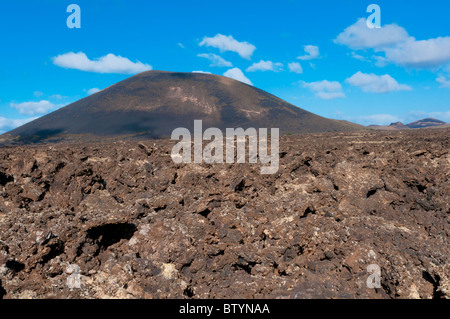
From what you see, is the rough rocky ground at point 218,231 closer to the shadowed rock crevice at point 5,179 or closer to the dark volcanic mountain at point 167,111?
the shadowed rock crevice at point 5,179

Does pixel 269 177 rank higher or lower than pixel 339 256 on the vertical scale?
higher

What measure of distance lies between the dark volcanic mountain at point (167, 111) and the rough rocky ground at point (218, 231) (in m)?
37.4

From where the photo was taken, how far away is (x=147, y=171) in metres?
6.79

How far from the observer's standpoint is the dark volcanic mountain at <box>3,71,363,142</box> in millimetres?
48812

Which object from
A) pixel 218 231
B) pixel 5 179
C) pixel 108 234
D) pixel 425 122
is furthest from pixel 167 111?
pixel 425 122

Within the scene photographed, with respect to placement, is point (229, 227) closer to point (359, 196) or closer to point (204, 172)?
point (204, 172)

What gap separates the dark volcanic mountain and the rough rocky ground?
123 feet

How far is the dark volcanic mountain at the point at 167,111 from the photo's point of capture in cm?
4881

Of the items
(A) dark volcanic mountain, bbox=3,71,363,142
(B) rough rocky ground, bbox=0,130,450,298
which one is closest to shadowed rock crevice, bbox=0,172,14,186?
(B) rough rocky ground, bbox=0,130,450,298

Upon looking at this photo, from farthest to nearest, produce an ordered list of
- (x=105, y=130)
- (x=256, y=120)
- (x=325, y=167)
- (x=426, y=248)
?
(x=256, y=120), (x=105, y=130), (x=325, y=167), (x=426, y=248)

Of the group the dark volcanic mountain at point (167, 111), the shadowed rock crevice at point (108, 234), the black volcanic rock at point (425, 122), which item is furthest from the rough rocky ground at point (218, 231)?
the black volcanic rock at point (425, 122)

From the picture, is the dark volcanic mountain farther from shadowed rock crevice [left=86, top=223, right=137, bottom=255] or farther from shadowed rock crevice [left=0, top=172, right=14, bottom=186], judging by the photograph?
shadowed rock crevice [left=86, top=223, right=137, bottom=255]

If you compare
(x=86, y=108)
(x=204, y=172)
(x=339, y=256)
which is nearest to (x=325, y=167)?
(x=204, y=172)

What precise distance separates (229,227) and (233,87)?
216 ft
